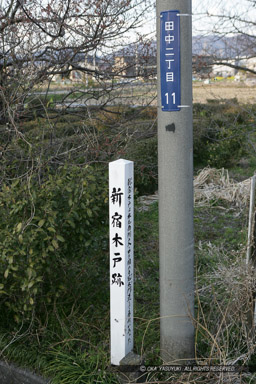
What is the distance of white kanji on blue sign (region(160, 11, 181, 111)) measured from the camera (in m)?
2.71

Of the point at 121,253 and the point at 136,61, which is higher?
the point at 136,61

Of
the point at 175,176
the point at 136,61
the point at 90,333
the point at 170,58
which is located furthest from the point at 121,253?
the point at 136,61

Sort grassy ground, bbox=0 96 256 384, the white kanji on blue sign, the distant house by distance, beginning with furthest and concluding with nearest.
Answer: the distant house, grassy ground, bbox=0 96 256 384, the white kanji on blue sign

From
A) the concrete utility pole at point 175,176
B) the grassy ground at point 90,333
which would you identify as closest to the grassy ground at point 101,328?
the grassy ground at point 90,333

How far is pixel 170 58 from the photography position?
273cm

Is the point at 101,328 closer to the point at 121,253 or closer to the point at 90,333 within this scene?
the point at 90,333

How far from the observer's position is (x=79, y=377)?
2865 millimetres

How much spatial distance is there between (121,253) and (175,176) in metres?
0.60

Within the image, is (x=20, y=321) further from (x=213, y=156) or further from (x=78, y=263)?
(x=213, y=156)

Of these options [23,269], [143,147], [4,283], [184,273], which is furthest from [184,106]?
[143,147]

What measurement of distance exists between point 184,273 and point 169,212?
408mm

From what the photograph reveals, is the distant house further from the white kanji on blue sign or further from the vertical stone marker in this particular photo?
the vertical stone marker

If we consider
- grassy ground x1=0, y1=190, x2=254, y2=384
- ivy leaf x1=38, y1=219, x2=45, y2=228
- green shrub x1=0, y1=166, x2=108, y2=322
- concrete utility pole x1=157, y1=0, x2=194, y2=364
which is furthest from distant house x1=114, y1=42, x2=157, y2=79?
ivy leaf x1=38, y1=219, x2=45, y2=228

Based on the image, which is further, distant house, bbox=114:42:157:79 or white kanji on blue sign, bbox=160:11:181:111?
distant house, bbox=114:42:157:79
